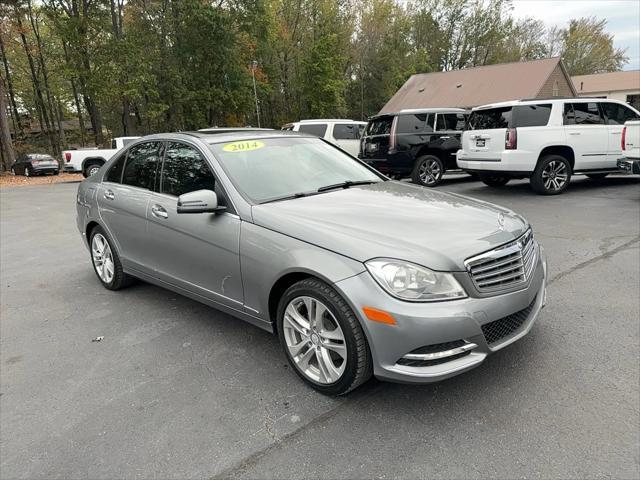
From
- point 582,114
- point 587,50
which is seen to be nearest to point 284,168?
point 582,114

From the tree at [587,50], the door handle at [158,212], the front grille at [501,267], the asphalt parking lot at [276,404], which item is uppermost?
the tree at [587,50]

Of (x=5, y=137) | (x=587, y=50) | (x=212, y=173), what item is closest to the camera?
(x=212, y=173)

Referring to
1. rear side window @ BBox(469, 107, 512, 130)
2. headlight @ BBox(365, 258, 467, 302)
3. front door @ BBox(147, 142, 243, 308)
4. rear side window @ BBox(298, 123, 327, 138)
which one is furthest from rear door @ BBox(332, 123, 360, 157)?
headlight @ BBox(365, 258, 467, 302)

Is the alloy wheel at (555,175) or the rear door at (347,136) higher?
the rear door at (347,136)

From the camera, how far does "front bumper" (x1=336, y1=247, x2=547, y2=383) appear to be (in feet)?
7.82

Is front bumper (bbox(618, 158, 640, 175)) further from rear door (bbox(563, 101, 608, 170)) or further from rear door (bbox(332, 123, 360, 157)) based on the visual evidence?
rear door (bbox(332, 123, 360, 157))

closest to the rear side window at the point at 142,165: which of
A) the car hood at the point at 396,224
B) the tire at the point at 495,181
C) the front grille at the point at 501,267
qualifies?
the car hood at the point at 396,224

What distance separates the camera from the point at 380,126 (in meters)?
11.6

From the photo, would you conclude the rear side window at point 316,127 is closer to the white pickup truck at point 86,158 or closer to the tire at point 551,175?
the tire at point 551,175

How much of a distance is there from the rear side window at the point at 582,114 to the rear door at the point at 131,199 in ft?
28.0

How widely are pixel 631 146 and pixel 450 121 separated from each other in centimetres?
417

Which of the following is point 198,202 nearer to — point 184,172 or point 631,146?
point 184,172

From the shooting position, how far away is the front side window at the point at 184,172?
141 inches

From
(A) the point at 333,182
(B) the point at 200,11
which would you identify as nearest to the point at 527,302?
(A) the point at 333,182
